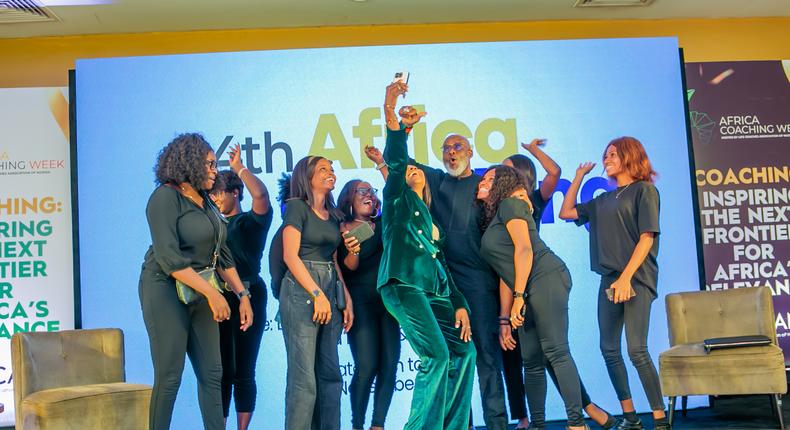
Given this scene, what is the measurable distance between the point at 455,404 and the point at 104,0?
4.07 m

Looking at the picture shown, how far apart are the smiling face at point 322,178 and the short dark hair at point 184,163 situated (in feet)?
1.93

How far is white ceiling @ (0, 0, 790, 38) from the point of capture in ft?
20.4

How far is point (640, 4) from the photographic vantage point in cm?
658

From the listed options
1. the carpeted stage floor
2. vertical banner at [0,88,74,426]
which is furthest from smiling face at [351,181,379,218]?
vertical banner at [0,88,74,426]

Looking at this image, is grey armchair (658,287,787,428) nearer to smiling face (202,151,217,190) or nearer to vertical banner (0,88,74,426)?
smiling face (202,151,217,190)

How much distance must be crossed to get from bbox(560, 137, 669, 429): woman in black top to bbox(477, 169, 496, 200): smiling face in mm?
769

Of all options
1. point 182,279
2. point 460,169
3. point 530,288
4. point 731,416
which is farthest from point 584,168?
point 182,279

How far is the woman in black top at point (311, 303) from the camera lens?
381cm

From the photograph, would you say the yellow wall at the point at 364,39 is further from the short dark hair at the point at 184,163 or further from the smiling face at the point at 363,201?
the short dark hair at the point at 184,163

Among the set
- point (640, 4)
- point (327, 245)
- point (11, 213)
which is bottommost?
point (327, 245)

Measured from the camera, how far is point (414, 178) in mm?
4129

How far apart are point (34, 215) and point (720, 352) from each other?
495cm

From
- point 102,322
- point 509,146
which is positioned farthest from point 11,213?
point 509,146

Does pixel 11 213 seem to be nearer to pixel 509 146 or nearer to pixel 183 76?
pixel 183 76
